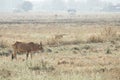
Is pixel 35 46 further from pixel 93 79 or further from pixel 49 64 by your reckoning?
pixel 93 79

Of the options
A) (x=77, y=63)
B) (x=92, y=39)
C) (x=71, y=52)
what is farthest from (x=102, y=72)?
(x=92, y=39)

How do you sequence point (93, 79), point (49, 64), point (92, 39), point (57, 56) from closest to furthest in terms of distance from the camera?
point (93, 79), point (49, 64), point (57, 56), point (92, 39)

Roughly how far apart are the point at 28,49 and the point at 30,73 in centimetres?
484

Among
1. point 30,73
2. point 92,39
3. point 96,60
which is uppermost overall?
point 30,73

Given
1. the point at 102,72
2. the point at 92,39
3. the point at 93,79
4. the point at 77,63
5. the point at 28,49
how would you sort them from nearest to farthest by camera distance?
the point at 93,79
the point at 102,72
the point at 77,63
the point at 28,49
the point at 92,39

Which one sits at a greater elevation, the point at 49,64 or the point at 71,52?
the point at 49,64

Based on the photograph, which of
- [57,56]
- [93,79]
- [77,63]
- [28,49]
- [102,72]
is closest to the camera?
[93,79]

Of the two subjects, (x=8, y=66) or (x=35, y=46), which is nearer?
(x=8, y=66)

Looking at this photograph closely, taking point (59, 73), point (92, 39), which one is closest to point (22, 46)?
point (59, 73)

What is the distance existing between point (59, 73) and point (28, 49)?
173 inches

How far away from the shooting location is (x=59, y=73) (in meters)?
14.1

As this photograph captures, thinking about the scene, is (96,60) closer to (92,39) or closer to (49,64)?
(49,64)

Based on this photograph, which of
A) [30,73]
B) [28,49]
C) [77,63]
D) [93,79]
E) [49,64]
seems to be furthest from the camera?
[28,49]

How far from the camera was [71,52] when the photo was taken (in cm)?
2177
